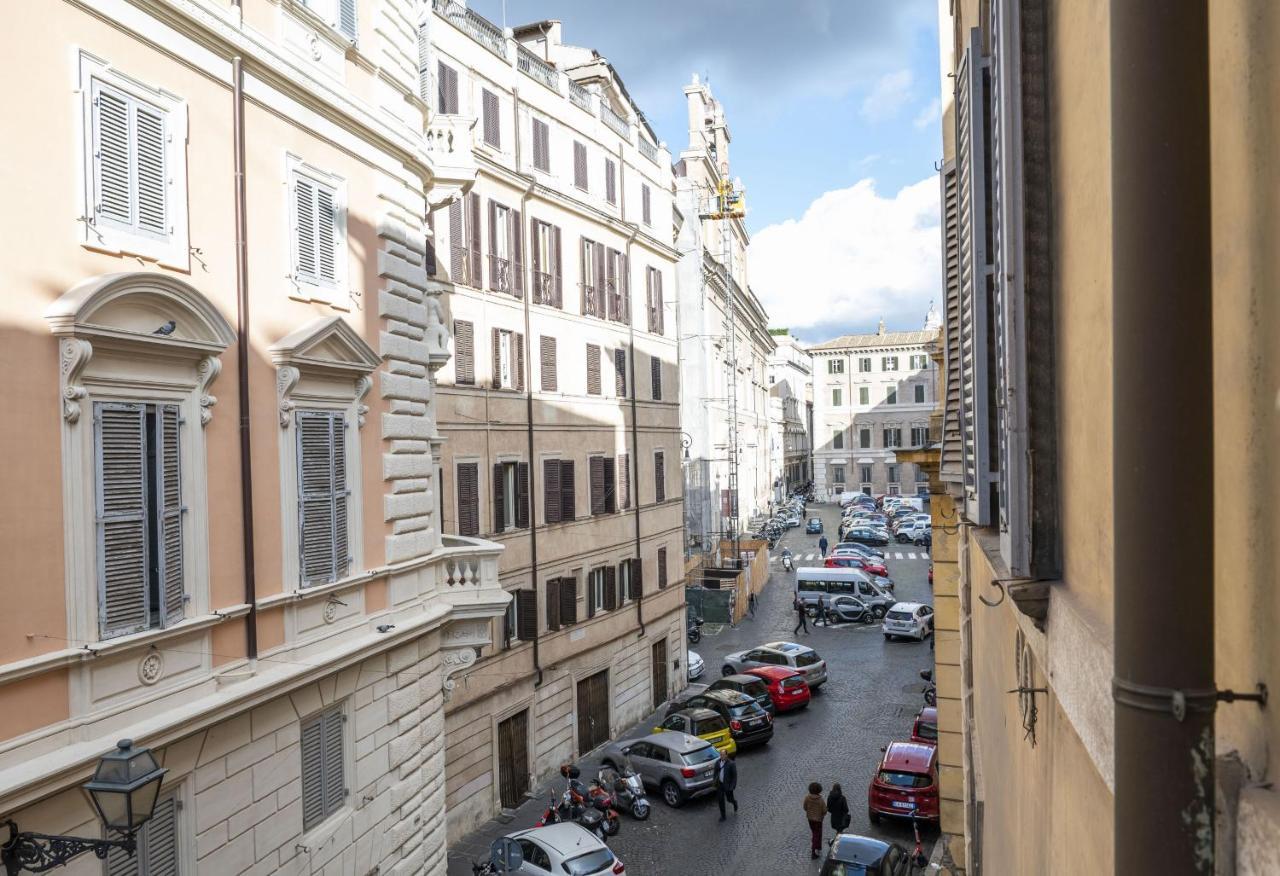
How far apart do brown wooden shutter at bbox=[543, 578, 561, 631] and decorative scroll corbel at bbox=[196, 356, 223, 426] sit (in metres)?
14.2

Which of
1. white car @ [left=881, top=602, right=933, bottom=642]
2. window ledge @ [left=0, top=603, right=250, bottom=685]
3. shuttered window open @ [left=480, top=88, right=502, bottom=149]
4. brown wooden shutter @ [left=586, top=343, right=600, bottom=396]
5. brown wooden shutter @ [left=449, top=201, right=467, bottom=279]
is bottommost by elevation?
white car @ [left=881, top=602, right=933, bottom=642]

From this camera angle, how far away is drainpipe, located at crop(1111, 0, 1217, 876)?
184cm

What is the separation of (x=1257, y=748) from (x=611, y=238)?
2550 cm

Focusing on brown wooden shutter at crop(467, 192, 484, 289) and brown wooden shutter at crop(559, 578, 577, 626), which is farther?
brown wooden shutter at crop(559, 578, 577, 626)

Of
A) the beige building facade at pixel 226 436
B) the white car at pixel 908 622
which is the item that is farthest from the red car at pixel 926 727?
the beige building facade at pixel 226 436

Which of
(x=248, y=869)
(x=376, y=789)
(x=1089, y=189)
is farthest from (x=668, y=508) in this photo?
(x=1089, y=189)

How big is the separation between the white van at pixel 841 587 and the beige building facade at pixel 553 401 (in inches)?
483

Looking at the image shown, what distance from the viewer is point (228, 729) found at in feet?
30.2

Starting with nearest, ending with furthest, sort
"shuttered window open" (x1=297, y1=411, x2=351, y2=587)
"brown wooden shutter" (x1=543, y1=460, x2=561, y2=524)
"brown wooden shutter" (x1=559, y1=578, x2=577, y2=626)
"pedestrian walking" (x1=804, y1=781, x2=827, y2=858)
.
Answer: "shuttered window open" (x1=297, y1=411, x2=351, y2=587) < "pedestrian walking" (x1=804, y1=781, x2=827, y2=858) < "brown wooden shutter" (x1=543, y1=460, x2=561, y2=524) < "brown wooden shutter" (x1=559, y1=578, x2=577, y2=626)

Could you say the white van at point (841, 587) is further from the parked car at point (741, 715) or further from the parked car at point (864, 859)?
the parked car at point (864, 859)

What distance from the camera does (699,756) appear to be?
21062 millimetres

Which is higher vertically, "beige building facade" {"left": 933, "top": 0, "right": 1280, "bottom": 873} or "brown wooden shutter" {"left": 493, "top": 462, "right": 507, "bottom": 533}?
"beige building facade" {"left": 933, "top": 0, "right": 1280, "bottom": 873}

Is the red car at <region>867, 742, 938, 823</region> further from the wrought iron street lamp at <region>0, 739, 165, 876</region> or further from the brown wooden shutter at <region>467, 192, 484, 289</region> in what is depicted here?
the wrought iron street lamp at <region>0, 739, 165, 876</region>

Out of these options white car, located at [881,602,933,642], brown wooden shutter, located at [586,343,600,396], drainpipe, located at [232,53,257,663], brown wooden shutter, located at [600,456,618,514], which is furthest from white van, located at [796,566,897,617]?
drainpipe, located at [232,53,257,663]
